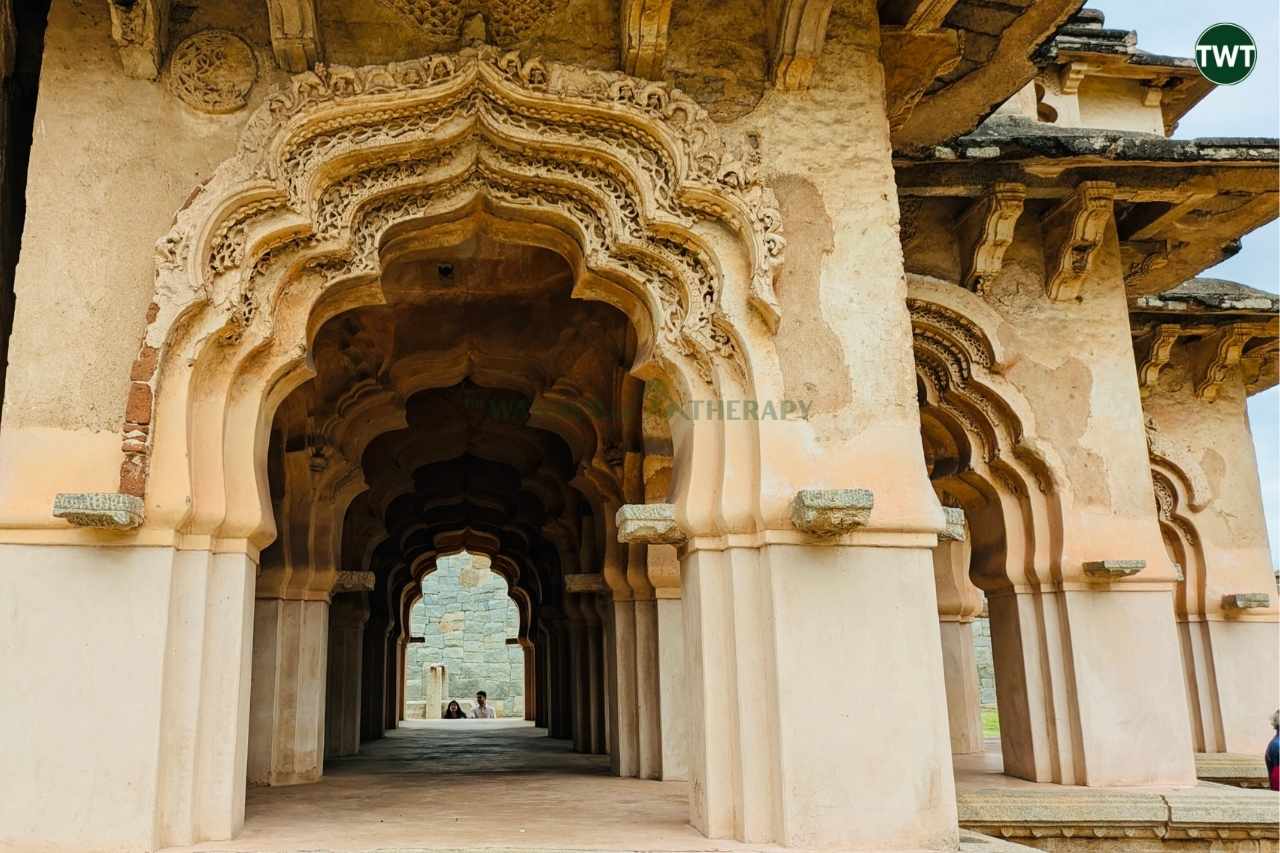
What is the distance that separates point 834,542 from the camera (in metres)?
5.48

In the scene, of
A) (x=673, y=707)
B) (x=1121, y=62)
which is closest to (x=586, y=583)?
(x=673, y=707)

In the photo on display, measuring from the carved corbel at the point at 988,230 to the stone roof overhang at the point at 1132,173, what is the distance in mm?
83

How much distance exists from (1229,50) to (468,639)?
2494cm

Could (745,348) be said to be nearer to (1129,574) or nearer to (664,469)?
(664,469)

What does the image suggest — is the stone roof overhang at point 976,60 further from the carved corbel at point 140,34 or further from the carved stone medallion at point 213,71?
the carved corbel at point 140,34

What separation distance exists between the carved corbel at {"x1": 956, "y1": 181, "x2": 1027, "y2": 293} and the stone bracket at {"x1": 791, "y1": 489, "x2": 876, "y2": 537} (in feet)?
12.6

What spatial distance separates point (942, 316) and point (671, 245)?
3207 millimetres

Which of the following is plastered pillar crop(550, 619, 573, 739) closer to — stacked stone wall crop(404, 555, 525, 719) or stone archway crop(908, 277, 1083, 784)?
stone archway crop(908, 277, 1083, 784)

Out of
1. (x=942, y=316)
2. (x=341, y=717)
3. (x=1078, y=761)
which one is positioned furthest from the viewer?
(x=341, y=717)

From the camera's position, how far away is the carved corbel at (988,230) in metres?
8.16

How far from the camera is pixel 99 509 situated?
484 centimetres

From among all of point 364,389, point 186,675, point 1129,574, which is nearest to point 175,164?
point 186,675

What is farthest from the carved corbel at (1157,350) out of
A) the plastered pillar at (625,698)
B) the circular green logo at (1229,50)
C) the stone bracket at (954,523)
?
the stone bracket at (954,523)

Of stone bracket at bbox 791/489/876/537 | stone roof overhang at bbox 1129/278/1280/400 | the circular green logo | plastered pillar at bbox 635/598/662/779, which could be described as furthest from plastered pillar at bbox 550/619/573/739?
the circular green logo
